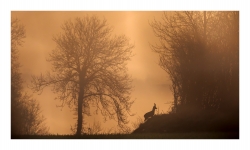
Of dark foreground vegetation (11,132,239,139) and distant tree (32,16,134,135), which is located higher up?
distant tree (32,16,134,135)

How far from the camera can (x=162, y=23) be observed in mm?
7840

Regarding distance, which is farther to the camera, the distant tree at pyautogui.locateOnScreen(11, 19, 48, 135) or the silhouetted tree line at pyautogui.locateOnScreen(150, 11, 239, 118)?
the silhouetted tree line at pyautogui.locateOnScreen(150, 11, 239, 118)

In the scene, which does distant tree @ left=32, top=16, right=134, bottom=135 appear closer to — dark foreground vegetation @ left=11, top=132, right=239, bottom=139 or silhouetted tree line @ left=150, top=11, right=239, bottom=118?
dark foreground vegetation @ left=11, top=132, right=239, bottom=139

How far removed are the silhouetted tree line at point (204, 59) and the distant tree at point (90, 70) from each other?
2.71 feet

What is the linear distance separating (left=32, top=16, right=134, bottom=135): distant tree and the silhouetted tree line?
2.71 feet

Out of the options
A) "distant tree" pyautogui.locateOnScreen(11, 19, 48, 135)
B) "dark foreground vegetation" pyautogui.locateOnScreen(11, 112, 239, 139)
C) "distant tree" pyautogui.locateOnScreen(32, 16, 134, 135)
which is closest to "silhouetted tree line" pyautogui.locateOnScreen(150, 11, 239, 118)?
"dark foreground vegetation" pyautogui.locateOnScreen(11, 112, 239, 139)

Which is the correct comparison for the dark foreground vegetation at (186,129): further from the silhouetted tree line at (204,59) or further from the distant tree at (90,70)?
the distant tree at (90,70)

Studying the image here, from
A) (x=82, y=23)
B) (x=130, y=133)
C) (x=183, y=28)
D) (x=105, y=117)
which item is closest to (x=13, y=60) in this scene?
(x=82, y=23)

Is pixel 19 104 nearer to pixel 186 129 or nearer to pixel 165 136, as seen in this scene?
pixel 165 136

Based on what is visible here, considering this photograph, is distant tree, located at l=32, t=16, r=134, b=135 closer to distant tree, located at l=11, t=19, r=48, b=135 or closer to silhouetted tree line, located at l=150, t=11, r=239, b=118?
distant tree, located at l=11, t=19, r=48, b=135

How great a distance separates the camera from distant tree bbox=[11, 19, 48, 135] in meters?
7.70

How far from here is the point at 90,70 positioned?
25.6 ft

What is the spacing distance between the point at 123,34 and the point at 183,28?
3.92 ft

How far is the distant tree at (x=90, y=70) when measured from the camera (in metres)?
7.76
